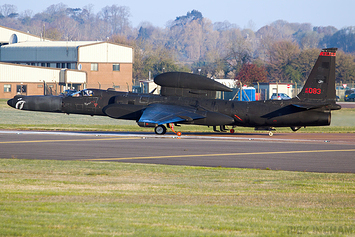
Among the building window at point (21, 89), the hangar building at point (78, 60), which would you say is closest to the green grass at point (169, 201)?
the building window at point (21, 89)

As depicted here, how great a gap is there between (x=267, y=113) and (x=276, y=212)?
17953 mm

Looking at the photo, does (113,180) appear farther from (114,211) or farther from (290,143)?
(290,143)

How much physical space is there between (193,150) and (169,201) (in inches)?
418

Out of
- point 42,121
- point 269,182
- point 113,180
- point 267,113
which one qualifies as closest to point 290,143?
point 267,113

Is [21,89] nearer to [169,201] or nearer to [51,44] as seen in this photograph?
[51,44]

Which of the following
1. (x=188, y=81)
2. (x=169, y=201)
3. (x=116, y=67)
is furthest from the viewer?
(x=116, y=67)

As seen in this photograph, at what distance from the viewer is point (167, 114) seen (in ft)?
85.0

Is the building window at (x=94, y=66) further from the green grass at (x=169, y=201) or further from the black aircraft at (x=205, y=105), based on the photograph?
the green grass at (x=169, y=201)

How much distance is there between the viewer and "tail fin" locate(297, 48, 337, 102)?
26109 millimetres

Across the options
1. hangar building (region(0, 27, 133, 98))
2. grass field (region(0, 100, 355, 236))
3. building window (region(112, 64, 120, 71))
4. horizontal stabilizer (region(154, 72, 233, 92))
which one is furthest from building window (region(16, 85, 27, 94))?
grass field (region(0, 100, 355, 236))

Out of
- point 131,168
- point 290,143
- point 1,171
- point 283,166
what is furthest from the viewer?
point 290,143

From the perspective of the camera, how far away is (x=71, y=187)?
1157 centimetres

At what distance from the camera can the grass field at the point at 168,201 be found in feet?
25.9

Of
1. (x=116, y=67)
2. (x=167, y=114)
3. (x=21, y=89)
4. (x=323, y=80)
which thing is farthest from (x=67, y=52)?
(x=323, y=80)
